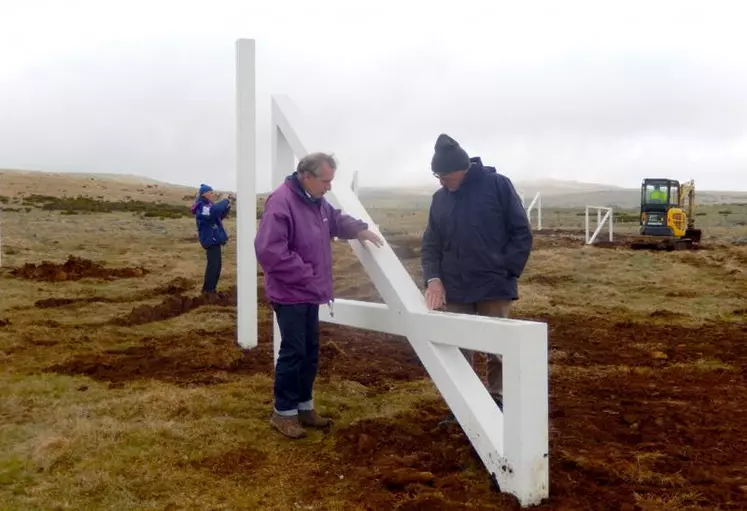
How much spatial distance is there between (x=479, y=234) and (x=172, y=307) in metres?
6.57

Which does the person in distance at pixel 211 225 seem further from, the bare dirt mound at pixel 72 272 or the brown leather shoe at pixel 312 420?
the brown leather shoe at pixel 312 420

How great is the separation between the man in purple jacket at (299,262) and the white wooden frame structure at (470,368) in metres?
0.30

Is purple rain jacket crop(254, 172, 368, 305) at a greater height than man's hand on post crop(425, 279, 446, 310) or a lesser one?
greater

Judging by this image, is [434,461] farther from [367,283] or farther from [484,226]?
[367,283]

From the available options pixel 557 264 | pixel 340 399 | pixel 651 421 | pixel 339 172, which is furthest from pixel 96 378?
pixel 557 264

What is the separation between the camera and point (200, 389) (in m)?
5.77

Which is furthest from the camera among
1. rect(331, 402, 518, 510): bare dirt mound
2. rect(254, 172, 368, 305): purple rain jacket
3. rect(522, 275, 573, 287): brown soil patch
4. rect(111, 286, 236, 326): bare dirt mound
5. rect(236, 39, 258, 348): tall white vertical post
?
rect(522, 275, 573, 287): brown soil patch

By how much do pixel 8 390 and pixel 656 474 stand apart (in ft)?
15.5

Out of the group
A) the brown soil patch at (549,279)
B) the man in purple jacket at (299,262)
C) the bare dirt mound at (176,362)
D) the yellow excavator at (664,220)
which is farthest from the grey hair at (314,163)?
the yellow excavator at (664,220)

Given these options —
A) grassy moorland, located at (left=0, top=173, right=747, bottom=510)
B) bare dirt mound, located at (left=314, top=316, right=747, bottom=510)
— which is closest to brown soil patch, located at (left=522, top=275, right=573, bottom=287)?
grassy moorland, located at (left=0, top=173, right=747, bottom=510)

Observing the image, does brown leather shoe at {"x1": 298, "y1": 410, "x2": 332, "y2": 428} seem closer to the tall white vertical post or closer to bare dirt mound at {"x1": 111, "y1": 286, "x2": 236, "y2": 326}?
the tall white vertical post

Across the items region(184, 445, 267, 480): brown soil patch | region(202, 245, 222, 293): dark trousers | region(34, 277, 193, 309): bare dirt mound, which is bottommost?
region(34, 277, 193, 309): bare dirt mound

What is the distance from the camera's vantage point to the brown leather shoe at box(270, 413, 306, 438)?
472cm

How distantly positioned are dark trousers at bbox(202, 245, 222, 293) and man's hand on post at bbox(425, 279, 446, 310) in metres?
6.78
